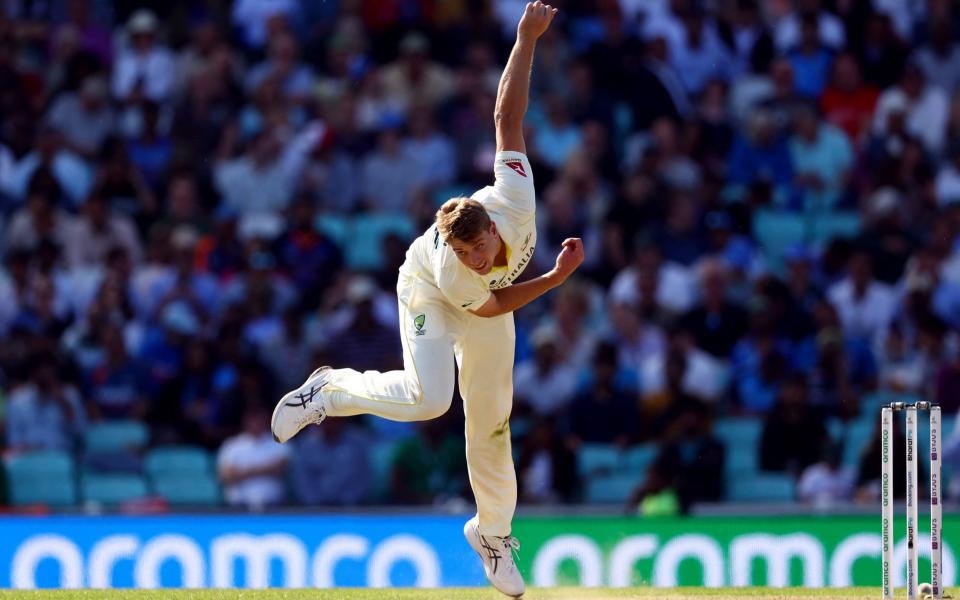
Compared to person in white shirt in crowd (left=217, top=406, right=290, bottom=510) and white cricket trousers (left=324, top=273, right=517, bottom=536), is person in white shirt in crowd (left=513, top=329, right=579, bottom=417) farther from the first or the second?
white cricket trousers (left=324, top=273, right=517, bottom=536)

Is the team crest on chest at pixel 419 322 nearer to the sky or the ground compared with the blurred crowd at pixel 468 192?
nearer to the ground

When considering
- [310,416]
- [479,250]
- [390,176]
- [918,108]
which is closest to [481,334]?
[479,250]

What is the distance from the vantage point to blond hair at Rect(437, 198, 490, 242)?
6.92 metres

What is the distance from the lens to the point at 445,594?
8.27m

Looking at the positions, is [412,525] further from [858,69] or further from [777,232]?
[858,69]

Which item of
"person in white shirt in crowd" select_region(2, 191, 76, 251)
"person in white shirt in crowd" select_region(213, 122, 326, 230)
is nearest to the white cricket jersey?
"person in white shirt in crowd" select_region(213, 122, 326, 230)

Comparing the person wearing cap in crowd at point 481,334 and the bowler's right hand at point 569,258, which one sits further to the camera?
the person wearing cap in crowd at point 481,334

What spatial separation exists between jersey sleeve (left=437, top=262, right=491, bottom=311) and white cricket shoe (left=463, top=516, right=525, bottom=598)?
1.16 metres

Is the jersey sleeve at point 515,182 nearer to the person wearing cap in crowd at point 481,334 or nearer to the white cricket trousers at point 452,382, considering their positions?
the person wearing cap in crowd at point 481,334

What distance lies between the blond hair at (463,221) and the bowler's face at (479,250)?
Result: 0.08ft

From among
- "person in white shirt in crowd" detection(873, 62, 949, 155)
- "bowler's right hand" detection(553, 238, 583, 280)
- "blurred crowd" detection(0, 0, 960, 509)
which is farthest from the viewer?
"person in white shirt in crowd" detection(873, 62, 949, 155)

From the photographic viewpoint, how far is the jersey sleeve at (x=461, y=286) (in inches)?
283

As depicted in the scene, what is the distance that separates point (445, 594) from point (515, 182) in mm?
2236

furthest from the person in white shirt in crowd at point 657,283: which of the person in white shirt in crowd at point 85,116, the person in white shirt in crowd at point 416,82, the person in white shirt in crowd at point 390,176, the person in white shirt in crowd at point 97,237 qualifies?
the person in white shirt in crowd at point 85,116
